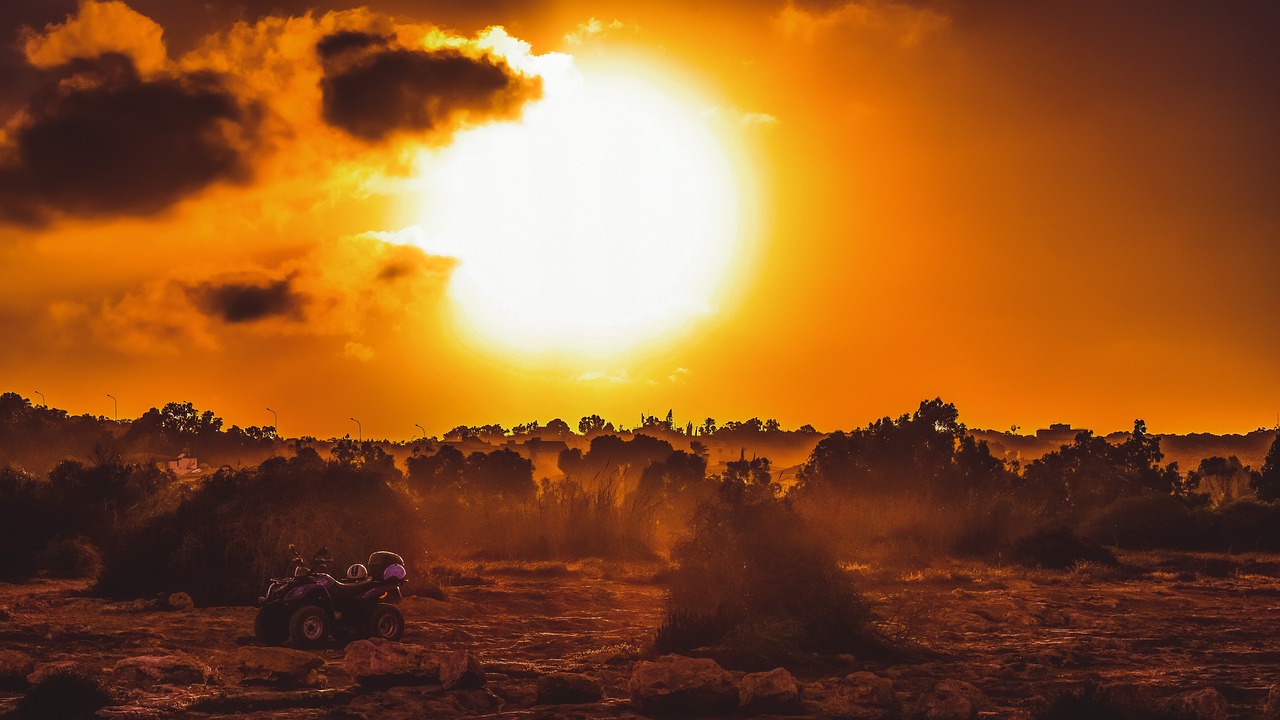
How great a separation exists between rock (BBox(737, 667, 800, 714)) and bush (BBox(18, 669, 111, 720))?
7075mm

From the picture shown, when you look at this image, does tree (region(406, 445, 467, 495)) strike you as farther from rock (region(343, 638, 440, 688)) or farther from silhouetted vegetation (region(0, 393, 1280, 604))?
rock (region(343, 638, 440, 688))

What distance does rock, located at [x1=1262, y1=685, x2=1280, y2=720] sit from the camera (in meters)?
11.5

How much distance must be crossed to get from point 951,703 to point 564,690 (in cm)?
439

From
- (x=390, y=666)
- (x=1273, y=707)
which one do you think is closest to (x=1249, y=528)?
(x=1273, y=707)

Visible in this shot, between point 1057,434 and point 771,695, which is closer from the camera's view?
point 771,695

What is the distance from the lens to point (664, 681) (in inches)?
504

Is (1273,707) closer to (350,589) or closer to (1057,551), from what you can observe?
(350,589)

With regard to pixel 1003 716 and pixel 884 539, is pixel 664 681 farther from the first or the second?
pixel 884 539

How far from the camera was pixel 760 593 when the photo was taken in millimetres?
17250

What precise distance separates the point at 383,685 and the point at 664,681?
3495mm

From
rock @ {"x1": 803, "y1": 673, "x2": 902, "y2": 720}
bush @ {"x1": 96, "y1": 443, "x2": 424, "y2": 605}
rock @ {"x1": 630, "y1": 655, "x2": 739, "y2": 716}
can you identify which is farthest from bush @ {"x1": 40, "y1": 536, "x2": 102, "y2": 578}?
rock @ {"x1": 803, "y1": 673, "x2": 902, "y2": 720}

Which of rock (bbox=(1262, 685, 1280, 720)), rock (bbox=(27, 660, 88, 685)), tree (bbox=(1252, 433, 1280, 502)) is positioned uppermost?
tree (bbox=(1252, 433, 1280, 502))

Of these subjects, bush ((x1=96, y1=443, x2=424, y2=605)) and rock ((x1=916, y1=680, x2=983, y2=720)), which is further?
bush ((x1=96, y1=443, x2=424, y2=605))

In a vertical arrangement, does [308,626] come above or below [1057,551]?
below
